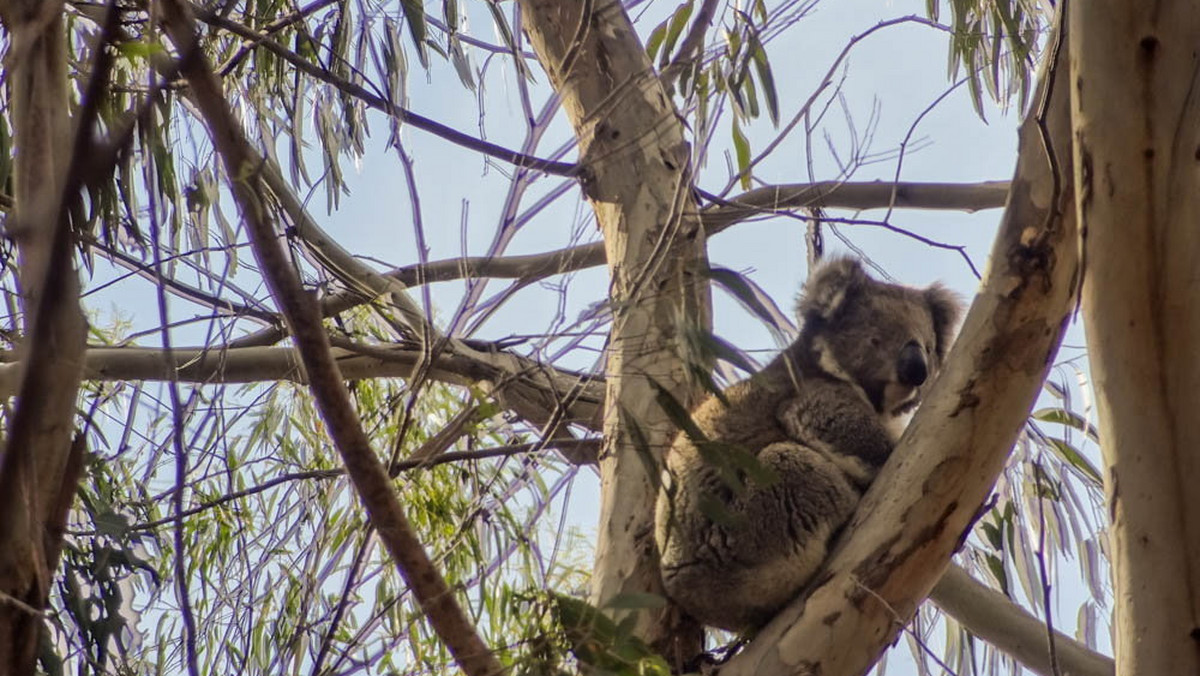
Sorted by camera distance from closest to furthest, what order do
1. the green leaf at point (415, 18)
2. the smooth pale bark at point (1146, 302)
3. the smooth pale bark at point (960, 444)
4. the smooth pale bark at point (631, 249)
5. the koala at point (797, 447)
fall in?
the smooth pale bark at point (1146, 302) → the smooth pale bark at point (960, 444) → the smooth pale bark at point (631, 249) → the koala at point (797, 447) → the green leaf at point (415, 18)

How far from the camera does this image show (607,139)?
2775mm

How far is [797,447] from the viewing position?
8.99 feet

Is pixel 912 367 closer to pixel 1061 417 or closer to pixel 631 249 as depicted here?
pixel 1061 417

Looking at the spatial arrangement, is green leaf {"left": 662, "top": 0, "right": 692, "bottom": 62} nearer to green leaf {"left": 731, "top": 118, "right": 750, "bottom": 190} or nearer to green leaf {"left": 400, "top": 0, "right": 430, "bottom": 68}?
green leaf {"left": 731, "top": 118, "right": 750, "bottom": 190}

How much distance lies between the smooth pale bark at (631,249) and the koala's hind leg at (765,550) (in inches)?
3.0

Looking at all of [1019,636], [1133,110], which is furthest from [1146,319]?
[1019,636]

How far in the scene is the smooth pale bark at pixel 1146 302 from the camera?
1.53 m

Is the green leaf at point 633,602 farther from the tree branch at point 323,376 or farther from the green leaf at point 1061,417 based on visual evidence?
the green leaf at point 1061,417

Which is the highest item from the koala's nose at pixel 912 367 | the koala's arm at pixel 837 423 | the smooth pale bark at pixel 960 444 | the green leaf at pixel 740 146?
the green leaf at pixel 740 146

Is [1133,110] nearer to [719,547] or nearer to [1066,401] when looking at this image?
[719,547]

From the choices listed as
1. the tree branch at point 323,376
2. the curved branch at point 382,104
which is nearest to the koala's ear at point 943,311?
the curved branch at point 382,104

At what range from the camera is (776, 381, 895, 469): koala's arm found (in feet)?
9.00

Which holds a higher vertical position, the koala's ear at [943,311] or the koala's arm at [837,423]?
the koala's ear at [943,311]

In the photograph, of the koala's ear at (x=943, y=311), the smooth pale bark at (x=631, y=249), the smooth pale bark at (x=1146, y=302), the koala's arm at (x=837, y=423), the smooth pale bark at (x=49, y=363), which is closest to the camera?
the smooth pale bark at (x=49, y=363)
